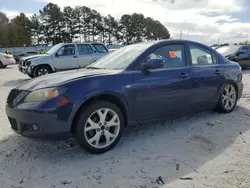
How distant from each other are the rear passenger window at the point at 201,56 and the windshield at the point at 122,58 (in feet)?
2.92

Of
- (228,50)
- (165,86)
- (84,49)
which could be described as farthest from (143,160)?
(228,50)

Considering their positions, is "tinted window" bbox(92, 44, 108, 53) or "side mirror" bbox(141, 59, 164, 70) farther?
"tinted window" bbox(92, 44, 108, 53)

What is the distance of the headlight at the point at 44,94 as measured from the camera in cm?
334

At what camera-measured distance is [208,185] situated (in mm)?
2826

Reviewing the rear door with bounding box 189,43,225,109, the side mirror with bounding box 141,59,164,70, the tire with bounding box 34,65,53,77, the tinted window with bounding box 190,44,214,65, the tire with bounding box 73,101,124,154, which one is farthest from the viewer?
the tire with bounding box 34,65,53,77

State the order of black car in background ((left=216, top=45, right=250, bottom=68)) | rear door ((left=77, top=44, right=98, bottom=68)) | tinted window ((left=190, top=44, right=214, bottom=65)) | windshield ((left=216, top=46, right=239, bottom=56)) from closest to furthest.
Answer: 1. tinted window ((left=190, top=44, right=214, bottom=65))
2. rear door ((left=77, top=44, right=98, bottom=68))
3. black car in background ((left=216, top=45, right=250, bottom=68))
4. windshield ((left=216, top=46, right=239, bottom=56))

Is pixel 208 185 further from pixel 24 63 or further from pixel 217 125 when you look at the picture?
pixel 24 63

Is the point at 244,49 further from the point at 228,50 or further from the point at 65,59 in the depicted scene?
the point at 65,59

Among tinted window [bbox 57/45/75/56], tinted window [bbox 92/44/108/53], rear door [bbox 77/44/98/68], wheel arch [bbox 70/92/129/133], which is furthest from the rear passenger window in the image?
tinted window [bbox 92/44/108/53]

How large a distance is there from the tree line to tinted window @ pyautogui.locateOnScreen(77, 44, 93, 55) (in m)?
43.4

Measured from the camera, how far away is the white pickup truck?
11719mm

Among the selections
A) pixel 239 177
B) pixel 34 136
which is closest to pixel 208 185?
pixel 239 177

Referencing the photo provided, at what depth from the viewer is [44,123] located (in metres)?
3.29

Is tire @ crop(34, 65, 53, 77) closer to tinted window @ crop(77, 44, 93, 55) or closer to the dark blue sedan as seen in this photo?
tinted window @ crop(77, 44, 93, 55)
